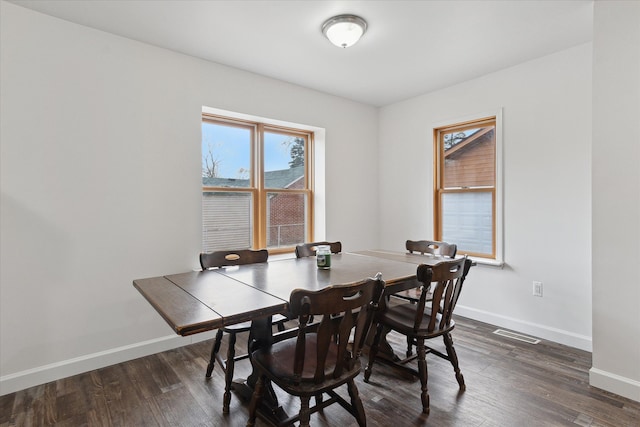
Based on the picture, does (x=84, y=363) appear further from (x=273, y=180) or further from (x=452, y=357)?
(x=452, y=357)

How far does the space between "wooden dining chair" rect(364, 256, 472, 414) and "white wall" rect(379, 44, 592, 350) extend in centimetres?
143

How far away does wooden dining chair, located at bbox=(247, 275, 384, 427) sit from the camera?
1405 mm

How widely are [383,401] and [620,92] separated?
8.22ft

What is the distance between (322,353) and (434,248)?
199 cm

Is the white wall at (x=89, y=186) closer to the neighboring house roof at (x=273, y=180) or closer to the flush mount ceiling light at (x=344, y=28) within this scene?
the neighboring house roof at (x=273, y=180)

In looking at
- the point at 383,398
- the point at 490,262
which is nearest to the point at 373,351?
the point at 383,398

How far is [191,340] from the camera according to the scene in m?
3.00

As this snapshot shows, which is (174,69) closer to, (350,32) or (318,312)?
(350,32)

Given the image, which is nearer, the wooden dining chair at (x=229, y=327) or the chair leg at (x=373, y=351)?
the wooden dining chair at (x=229, y=327)

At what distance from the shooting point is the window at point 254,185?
3.37m

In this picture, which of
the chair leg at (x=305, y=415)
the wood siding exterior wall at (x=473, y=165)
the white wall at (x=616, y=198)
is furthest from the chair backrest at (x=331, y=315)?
the wood siding exterior wall at (x=473, y=165)

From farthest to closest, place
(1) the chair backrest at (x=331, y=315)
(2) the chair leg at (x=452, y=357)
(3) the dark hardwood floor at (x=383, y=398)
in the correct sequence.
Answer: (2) the chair leg at (x=452, y=357) → (3) the dark hardwood floor at (x=383, y=398) → (1) the chair backrest at (x=331, y=315)

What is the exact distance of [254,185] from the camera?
12.0 ft

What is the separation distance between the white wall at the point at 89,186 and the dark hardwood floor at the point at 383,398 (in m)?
0.28
